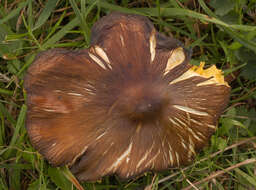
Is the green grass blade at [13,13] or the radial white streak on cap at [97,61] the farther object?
the green grass blade at [13,13]

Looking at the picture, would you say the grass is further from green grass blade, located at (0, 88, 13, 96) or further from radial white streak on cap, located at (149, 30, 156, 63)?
radial white streak on cap, located at (149, 30, 156, 63)

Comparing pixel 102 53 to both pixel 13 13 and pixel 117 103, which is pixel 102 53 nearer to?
pixel 117 103

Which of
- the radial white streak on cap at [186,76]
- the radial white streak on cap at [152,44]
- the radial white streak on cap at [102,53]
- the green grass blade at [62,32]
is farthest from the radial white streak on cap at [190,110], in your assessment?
the green grass blade at [62,32]

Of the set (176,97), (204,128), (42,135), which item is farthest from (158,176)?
(42,135)

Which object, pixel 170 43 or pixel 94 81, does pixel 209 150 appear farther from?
pixel 94 81

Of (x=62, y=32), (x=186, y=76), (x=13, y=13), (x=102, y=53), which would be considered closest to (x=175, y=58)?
(x=186, y=76)

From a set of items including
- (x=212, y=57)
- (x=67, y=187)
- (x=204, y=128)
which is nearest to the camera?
(x=204, y=128)

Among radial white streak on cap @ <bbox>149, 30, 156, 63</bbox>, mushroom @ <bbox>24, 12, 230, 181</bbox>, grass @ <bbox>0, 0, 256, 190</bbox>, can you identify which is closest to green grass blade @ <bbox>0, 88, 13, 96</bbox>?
grass @ <bbox>0, 0, 256, 190</bbox>

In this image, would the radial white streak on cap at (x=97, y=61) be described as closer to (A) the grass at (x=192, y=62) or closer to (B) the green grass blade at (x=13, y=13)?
(A) the grass at (x=192, y=62)
